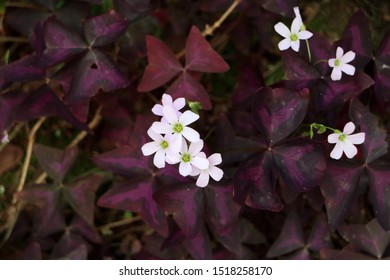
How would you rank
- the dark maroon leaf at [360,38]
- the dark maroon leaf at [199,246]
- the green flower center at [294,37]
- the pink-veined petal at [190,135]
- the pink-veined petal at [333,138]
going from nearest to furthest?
the pink-veined petal at [190,135] → the pink-veined petal at [333,138] → the green flower center at [294,37] → the dark maroon leaf at [360,38] → the dark maroon leaf at [199,246]

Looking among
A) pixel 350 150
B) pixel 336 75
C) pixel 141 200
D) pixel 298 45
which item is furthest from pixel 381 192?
pixel 141 200

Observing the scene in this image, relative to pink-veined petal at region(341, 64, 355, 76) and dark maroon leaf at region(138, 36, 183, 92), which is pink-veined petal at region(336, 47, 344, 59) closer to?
pink-veined petal at region(341, 64, 355, 76)

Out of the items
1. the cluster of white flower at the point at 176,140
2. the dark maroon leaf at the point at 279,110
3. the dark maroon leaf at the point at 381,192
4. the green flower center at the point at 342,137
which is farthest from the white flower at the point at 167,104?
the dark maroon leaf at the point at 381,192

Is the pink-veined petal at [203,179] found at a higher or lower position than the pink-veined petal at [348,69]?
lower

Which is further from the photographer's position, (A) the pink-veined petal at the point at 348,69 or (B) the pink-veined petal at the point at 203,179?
(A) the pink-veined petal at the point at 348,69

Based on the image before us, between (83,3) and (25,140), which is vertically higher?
(83,3)

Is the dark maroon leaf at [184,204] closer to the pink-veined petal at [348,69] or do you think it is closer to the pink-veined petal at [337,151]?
the pink-veined petal at [337,151]

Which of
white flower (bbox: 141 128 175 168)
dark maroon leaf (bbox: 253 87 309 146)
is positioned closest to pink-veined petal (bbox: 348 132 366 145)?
dark maroon leaf (bbox: 253 87 309 146)
